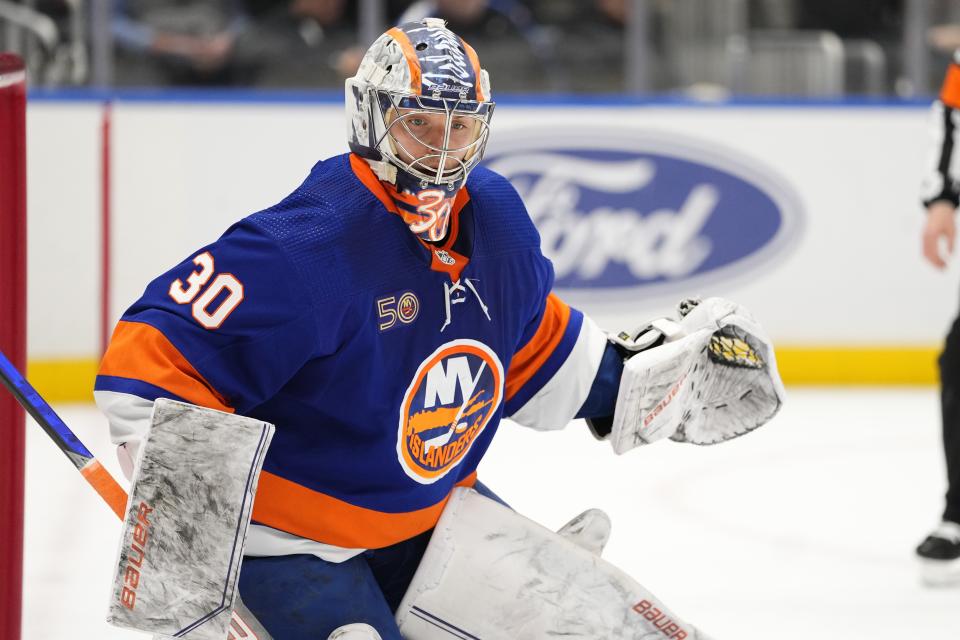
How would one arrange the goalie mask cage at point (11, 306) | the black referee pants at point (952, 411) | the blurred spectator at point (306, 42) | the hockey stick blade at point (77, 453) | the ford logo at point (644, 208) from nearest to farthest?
1. the hockey stick blade at point (77, 453)
2. the goalie mask cage at point (11, 306)
3. the black referee pants at point (952, 411)
4. the ford logo at point (644, 208)
5. the blurred spectator at point (306, 42)

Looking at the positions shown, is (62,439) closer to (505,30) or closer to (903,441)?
(903,441)

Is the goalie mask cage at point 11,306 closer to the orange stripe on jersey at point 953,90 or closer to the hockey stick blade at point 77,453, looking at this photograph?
the hockey stick blade at point 77,453

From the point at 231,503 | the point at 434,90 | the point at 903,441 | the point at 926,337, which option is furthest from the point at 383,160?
the point at 926,337

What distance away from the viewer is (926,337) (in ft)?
17.9

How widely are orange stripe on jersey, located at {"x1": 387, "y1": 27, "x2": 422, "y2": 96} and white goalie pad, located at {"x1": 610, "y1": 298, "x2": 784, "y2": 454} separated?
53cm

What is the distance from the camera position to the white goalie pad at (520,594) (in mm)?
1904

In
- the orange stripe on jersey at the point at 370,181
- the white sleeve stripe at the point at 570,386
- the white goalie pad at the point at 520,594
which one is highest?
the orange stripe on jersey at the point at 370,181

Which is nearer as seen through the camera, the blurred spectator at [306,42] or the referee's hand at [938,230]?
the referee's hand at [938,230]

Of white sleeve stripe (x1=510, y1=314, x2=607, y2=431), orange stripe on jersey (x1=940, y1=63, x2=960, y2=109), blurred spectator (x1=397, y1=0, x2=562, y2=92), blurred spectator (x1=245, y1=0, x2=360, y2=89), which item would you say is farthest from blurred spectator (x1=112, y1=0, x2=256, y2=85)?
white sleeve stripe (x1=510, y1=314, x2=607, y2=431)

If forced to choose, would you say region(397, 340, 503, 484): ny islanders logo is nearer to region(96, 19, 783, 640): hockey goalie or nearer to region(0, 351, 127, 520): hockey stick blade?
region(96, 19, 783, 640): hockey goalie

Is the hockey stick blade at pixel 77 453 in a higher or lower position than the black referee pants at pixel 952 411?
higher

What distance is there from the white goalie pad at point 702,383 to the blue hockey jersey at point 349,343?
18cm

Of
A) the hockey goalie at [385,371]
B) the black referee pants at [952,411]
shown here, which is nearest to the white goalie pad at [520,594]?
the hockey goalie at [385,371]

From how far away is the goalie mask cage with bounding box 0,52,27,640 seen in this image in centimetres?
203
